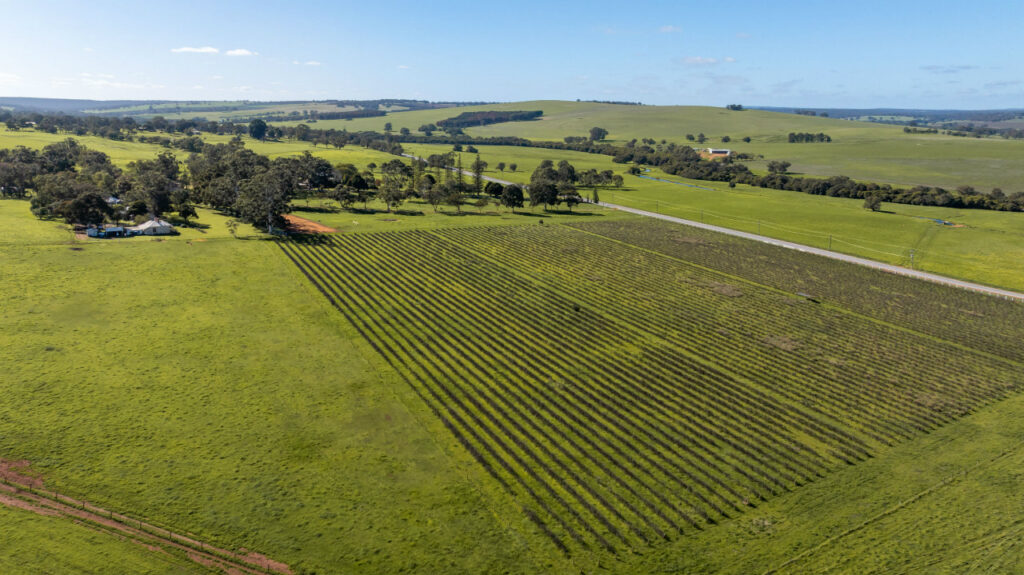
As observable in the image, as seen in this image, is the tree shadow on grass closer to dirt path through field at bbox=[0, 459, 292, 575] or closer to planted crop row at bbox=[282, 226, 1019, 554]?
planted crop row at bbox=[282, 226, 1019, 554]

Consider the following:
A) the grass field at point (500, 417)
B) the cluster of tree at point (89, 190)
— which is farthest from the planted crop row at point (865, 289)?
the cluster of tree at point (89, 190)

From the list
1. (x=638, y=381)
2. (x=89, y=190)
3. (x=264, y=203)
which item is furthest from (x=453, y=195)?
(x=638, y=381)

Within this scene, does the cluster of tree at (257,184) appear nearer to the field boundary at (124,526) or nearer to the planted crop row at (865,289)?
the planted crop row at (865,289)

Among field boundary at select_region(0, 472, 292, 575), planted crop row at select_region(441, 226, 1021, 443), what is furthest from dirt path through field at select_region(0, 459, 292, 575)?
planted crop row at select_region(441, 226, 1021, 443)

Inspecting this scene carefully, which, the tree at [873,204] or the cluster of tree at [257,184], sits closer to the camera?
the cluster of tree at [257,184]

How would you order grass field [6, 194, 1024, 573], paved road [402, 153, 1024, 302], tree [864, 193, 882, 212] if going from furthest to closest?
1. tree [864, 193, 882, 212]
2. paved road [402, 153, 1024, 302]
3. grass field [6, 194, 1024, 573]
